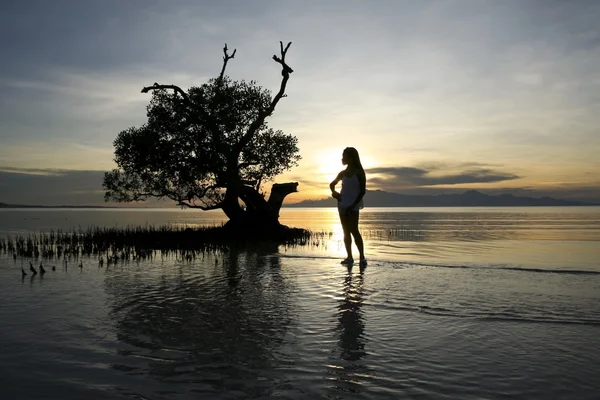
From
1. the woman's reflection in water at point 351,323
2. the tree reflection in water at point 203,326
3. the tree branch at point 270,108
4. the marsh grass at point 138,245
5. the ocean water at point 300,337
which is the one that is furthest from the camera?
the tree branch at point 270,108

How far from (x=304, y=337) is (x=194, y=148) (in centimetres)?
2405

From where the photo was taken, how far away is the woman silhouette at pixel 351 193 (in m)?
12.9

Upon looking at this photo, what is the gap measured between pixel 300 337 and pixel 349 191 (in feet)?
26.9

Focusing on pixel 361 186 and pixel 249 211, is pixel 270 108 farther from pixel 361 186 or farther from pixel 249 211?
pixel 361 186

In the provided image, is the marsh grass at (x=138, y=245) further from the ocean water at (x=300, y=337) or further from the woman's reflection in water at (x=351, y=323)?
the woman's reflection in water at (x=351, y=323)

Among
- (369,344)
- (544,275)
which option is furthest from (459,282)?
(369,344)

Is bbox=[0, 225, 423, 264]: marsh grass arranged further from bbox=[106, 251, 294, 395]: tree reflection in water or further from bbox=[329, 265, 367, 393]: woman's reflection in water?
bbox=[329, 265, 367, 393]: woman's reflection in water

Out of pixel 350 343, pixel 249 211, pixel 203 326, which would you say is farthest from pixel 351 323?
pixel 249 211

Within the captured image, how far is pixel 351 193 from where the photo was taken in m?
13.1

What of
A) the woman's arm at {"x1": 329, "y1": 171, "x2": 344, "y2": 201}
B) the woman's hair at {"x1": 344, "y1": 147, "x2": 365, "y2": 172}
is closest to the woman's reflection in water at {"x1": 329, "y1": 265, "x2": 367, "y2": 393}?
the woman's arm at {"x1": 329, "y1": 171, "x2": 344, "y2": 201}

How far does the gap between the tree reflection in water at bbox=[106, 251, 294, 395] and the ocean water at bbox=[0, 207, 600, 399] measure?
0.08ft

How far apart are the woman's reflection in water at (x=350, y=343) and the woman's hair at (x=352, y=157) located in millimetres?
5448

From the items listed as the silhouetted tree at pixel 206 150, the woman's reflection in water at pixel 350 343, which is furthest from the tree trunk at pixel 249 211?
the woman's reflection in water at pixel 350 343

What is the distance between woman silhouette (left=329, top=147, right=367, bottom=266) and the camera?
42.5 ft
